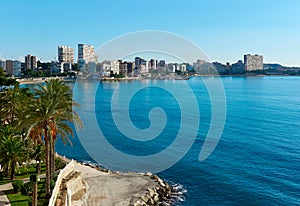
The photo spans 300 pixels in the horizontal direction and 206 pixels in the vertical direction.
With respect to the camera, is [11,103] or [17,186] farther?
[11,103]

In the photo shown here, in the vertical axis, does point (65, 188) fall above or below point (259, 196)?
above

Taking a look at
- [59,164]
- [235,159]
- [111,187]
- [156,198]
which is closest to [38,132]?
[111,187]

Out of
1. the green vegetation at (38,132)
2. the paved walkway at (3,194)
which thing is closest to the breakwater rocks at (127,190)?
the green vegetation at (38,132)

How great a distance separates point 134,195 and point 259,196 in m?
12.0

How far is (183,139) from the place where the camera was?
5681cm

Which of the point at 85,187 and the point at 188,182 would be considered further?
the point at 188,182

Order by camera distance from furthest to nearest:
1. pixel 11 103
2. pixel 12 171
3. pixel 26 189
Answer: pixel 11 103 < pixel 12 171 < pixel 26 189

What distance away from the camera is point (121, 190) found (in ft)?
102

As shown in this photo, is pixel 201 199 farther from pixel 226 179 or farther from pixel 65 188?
pixel 65 188

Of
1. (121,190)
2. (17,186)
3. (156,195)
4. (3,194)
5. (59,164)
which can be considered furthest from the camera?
(59,164)

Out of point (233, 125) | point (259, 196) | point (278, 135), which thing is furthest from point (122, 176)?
point (233, 125)

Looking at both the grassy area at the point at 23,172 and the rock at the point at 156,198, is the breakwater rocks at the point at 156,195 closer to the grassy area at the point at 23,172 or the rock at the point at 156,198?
the rock at the point at 156,198

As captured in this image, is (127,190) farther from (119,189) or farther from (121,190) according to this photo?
(119,189)

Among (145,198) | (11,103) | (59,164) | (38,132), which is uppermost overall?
(11,103)
